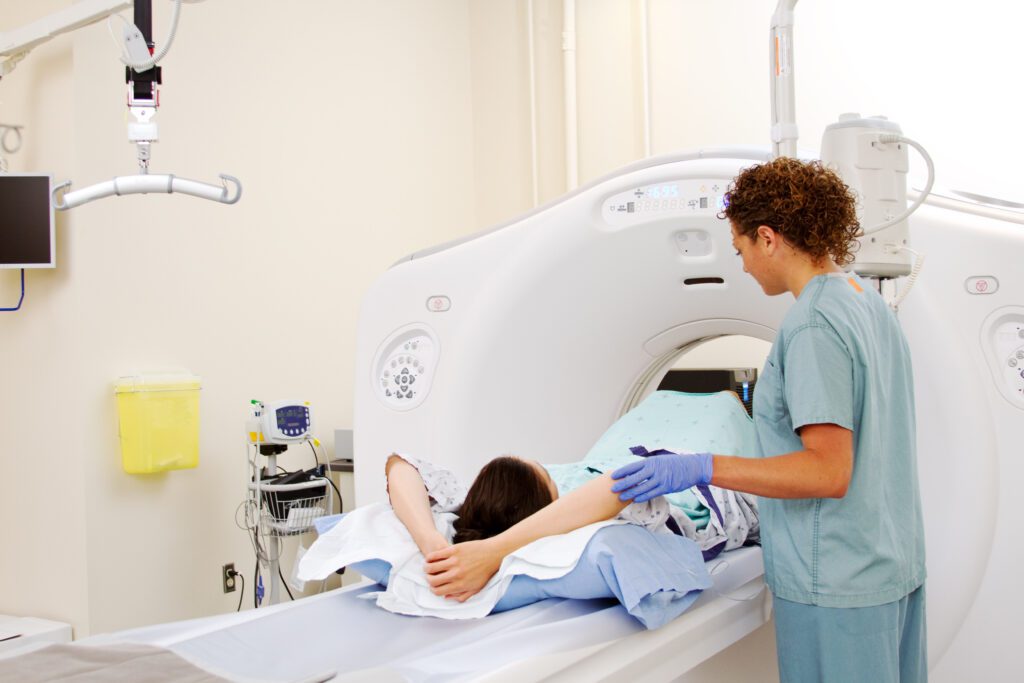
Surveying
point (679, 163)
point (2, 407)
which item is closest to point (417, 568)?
point (679, 163)

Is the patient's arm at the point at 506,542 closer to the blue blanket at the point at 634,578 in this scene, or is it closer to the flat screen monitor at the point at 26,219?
the blue blanket at the point at 634,578

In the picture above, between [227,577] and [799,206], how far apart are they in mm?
2288

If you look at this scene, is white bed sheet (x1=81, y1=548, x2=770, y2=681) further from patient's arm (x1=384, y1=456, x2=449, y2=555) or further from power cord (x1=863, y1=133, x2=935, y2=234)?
power cord (x1=863, y1=133, x2=935, y2=234)

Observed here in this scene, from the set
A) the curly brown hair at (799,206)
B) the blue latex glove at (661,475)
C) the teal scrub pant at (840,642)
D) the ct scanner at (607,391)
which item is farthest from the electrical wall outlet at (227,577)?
the curly brown hair at (799,206)

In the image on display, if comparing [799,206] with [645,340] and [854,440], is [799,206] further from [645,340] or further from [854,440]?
[645,340]

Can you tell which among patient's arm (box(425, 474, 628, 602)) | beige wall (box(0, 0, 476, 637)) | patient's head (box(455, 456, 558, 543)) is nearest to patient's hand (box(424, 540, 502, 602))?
patient's arm (box(425, 474, 628, 602))

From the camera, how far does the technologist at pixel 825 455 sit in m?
1.24

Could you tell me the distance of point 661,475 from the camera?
1359 mm

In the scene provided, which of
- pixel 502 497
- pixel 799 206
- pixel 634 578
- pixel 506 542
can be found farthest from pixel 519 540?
pixel 799 206

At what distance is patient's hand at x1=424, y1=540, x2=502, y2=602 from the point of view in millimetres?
1452

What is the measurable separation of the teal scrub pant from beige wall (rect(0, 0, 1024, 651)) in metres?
1.95

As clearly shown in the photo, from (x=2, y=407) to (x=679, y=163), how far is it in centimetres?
207

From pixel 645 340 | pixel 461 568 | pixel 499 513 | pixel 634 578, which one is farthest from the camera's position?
pixel 645 340

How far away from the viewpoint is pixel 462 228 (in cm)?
402
